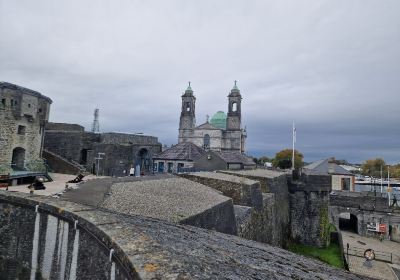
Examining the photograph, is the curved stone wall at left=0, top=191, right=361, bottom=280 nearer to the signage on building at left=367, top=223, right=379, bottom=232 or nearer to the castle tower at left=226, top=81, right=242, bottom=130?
the signage on building at left=367, top=223, right=379, bottom=232

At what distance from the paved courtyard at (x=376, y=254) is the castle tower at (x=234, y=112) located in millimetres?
31206

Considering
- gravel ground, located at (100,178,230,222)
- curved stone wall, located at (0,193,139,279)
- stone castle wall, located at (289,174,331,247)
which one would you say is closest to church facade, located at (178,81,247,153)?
stone castle wall, located at (289,174,331,247)

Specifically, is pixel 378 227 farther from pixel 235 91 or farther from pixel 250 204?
pixel 235 91

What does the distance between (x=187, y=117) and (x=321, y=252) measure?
4229 cm

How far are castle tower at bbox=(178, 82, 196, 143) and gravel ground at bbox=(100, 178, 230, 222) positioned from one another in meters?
47.3

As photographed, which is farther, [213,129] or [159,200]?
[213,129]

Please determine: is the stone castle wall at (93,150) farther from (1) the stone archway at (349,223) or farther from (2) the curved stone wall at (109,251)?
(1) the stone archway at (349,223)

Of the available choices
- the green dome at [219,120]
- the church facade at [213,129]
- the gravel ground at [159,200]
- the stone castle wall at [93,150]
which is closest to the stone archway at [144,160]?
the stone castle wall at [93,150]

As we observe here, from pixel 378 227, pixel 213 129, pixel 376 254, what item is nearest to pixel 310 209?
pixel 376 254

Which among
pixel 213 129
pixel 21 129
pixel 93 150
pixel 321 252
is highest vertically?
pixel 213 129

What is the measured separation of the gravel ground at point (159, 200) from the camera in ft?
21.5

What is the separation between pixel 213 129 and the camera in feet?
181

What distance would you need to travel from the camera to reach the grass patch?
1761 cm

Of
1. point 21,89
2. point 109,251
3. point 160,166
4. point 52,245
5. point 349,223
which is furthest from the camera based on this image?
point 349,223
